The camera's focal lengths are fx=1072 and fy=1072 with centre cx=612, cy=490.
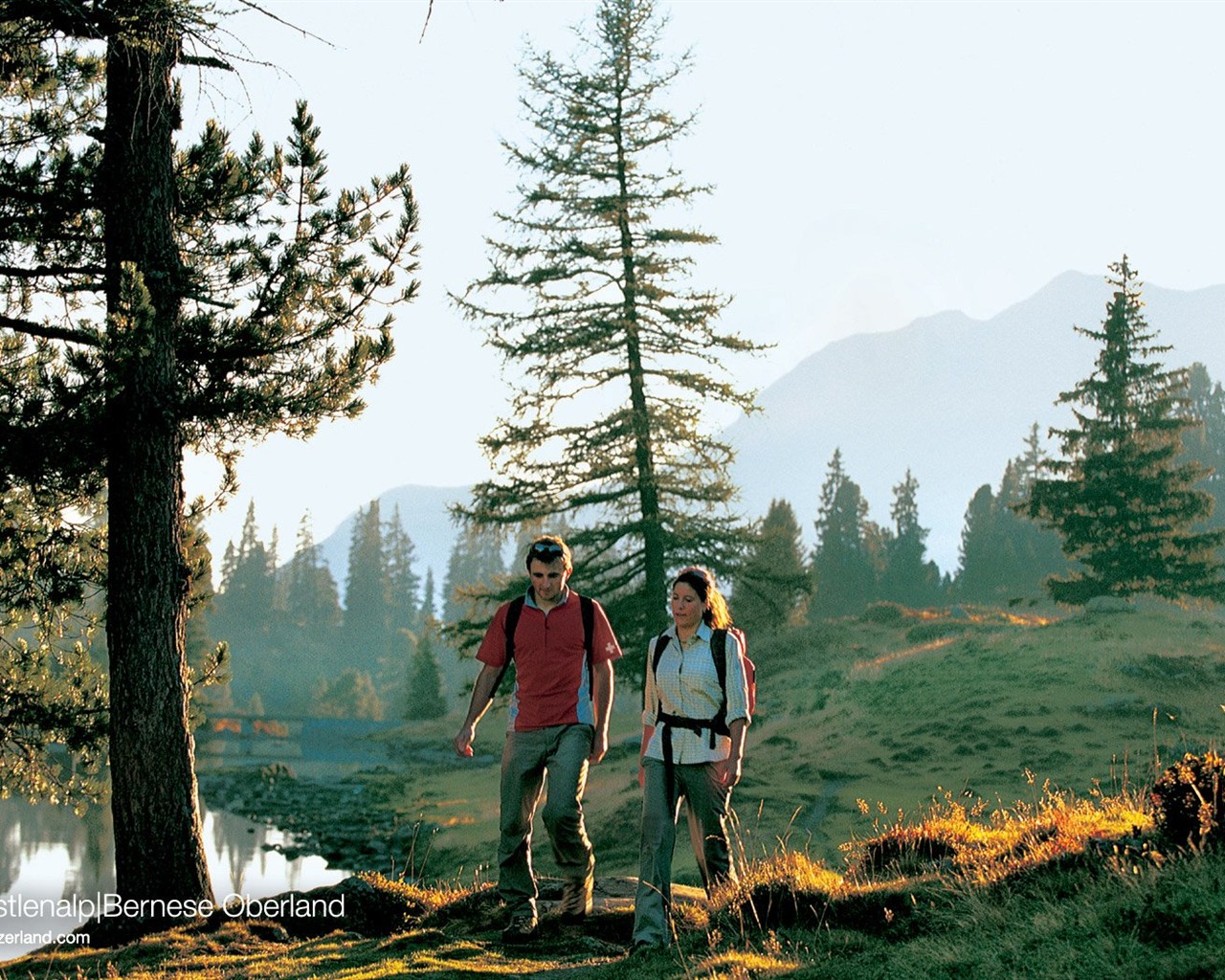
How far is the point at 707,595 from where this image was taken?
6.31 m

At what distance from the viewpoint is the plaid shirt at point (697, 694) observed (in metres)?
6.16

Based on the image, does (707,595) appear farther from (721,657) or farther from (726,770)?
(726,770)

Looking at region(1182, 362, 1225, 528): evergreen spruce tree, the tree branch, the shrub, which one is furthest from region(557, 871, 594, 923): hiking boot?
region(1182, 362, 1225, 528): evergreen spruce tree

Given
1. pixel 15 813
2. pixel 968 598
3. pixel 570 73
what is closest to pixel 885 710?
pixel 570 73

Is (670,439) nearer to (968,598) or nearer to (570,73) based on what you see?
(570,73)

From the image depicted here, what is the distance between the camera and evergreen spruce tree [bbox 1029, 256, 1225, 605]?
3662 cm

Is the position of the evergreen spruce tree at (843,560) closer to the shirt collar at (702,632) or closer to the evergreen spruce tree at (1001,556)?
the evergreen spruce tree at (1001,556)

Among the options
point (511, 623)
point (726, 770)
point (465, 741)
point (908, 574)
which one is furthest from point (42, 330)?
point (908, 574)

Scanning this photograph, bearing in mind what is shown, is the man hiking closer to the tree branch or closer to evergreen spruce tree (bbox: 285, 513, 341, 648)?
the tree branch

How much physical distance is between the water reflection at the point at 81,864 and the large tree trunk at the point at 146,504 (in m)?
13.2

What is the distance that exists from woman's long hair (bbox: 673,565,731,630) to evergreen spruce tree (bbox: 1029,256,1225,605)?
34014 mm

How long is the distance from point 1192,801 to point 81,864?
31773 millimetres

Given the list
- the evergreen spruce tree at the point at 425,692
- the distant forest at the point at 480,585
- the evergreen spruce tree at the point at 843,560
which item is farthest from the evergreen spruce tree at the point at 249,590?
the evergreen spruce tree at the point at 843,560

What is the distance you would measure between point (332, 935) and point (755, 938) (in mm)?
3129
